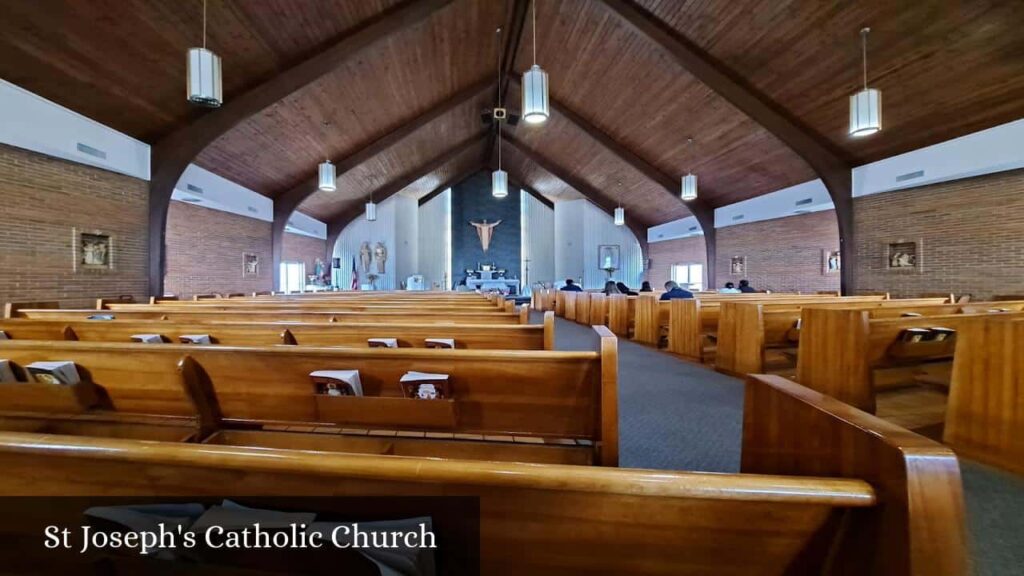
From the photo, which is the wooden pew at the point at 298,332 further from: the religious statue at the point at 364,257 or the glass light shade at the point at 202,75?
the religious statue at the point at 364,257

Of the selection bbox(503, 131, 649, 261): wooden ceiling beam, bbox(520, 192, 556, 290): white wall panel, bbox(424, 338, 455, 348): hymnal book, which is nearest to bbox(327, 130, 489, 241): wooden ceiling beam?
bbox(503, 131, 649, 261): wooden ceiling beam

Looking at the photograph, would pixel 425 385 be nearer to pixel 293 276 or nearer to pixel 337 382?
pixel 337 382

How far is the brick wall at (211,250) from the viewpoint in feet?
23.0

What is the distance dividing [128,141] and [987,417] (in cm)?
842

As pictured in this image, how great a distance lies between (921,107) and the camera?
5.44 m

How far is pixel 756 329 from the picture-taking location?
341 centimetres

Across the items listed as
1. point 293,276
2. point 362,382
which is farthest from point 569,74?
point 293,276

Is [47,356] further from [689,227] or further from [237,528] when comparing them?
[689,227]

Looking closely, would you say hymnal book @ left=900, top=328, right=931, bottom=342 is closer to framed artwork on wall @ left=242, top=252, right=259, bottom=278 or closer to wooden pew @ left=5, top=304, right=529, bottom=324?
wooden pew @ left=5, top=304, right=529, bottom=324

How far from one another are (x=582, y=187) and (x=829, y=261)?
6.88 m

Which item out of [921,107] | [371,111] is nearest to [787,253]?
[921,107]

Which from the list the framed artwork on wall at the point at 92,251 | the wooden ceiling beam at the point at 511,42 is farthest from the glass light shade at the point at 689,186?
the framed artwork on wall at the point at 92,251

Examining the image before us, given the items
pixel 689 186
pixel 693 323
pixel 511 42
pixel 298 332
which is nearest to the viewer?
pixel 298 332

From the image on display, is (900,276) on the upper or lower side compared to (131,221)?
lower
